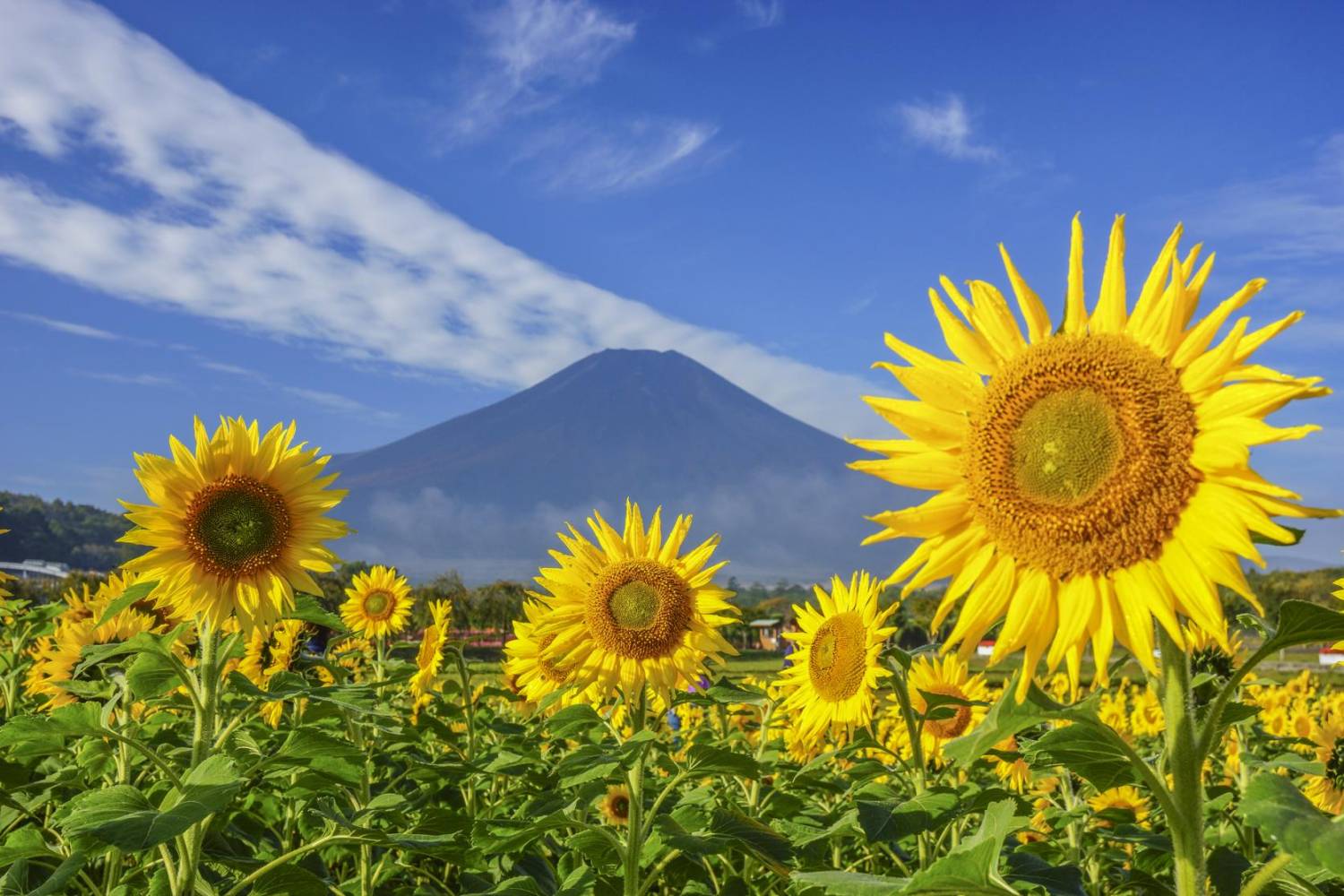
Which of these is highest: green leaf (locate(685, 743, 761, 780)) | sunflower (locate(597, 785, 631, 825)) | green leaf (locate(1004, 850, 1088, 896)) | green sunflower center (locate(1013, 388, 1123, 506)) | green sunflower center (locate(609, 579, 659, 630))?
green sunflower center (locate(1013, 388, 1123, 506))

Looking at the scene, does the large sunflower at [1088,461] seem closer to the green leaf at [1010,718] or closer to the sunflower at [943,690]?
the green leaf at [1010,718]

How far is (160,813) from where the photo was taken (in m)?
3.01

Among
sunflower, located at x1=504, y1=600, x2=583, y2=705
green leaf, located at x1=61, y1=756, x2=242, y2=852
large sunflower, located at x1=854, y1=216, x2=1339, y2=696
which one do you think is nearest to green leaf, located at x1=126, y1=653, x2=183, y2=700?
green leaf, located at x1=61, y1=756, x2=242, y2=852

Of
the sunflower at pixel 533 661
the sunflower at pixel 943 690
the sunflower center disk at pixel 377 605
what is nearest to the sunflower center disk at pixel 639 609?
the sunflower at pixel 533 661

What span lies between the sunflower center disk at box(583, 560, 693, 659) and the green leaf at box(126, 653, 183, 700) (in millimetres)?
2132

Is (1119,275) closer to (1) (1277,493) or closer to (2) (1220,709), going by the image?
(1) (1277,493)

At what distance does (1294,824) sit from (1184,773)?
31cm

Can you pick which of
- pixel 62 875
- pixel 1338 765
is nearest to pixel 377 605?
pixel 62 875

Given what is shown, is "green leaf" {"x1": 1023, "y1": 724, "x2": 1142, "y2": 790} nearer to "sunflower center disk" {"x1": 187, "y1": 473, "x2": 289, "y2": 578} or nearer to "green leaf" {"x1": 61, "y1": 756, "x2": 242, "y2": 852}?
"green leaf" {"x1": 61, "y1": 756, "x2": 242, "y2": 852}

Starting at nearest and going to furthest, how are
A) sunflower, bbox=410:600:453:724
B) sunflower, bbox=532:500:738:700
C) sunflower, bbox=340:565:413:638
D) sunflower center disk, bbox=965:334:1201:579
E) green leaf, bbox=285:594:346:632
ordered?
sunflower center disk, bbox=965:334:1201:579 → green leaf, bbox=285:594:346:632 → sunflower, bbox=532:500:738:700 → sunflower, bbox=410:600:453:724 → sunflower, bbox=340:565:413:638

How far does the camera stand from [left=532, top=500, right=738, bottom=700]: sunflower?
5281 mm

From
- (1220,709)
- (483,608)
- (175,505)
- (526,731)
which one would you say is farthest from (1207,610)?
(483,608)

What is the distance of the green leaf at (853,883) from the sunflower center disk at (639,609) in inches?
111

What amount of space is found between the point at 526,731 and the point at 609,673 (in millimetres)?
2091
